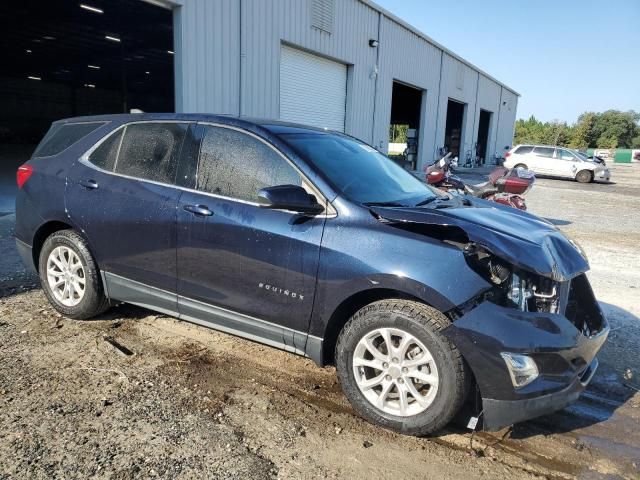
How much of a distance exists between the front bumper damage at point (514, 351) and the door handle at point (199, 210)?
1782 millimetres

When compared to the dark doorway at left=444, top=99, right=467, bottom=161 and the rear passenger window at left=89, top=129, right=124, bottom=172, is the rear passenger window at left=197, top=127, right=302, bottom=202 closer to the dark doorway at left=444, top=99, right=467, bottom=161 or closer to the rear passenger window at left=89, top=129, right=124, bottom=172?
the rear passenger window at left=89, top=129, right=124, bottom=172

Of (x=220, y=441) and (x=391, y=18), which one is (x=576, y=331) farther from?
(x=391, y=18)

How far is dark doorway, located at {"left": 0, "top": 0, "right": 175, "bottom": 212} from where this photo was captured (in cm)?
1772

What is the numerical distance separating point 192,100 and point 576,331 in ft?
30.3

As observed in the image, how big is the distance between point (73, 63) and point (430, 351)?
112 feet

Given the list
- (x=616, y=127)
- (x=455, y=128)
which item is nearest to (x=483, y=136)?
(x=455, y=128)

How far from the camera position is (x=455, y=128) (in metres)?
32.4

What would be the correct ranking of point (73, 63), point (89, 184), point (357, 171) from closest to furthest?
point (357, 171) < point (89, 184) < point (73, 63)

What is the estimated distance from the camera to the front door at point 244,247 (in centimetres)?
307

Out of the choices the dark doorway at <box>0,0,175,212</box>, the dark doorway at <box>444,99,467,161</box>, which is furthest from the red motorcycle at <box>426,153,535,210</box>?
the dark doorway at <box>444,99,467,161</box>

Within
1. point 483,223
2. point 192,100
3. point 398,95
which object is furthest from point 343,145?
point 398,95

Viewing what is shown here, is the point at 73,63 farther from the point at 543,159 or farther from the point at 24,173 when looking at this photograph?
the point at 24,173

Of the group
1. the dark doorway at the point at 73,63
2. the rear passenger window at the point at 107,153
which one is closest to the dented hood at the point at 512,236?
the rear passenger window at the point at 107,153

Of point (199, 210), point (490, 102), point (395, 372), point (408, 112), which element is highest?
point (490, 102)
